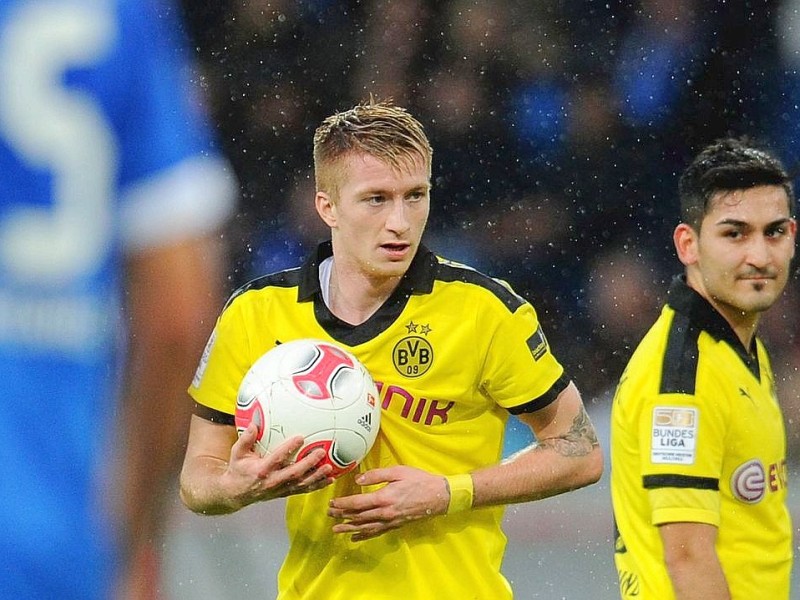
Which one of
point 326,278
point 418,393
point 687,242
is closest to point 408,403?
point 418,393

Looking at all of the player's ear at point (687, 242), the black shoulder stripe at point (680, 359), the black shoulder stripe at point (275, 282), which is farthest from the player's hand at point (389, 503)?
the player's ear at point (687, 242)

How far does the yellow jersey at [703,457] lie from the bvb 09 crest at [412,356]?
69cm

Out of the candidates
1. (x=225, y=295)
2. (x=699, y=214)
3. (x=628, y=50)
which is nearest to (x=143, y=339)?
(x=699, y=214)

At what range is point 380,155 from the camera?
2660 mm

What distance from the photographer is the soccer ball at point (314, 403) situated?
94.6 inches

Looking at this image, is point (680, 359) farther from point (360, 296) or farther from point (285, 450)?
point (285, 450)

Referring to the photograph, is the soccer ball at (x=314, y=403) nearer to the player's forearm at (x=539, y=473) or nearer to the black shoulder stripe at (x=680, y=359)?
the player's forearm at (x=539, y=473)

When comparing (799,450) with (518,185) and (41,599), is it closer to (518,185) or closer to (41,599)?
(518,185)

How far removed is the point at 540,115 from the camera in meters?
4.81

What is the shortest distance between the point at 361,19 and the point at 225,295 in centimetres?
117

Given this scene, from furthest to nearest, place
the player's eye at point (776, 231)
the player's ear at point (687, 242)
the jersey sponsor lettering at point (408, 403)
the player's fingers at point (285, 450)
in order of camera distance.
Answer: the player's ear at point (687, 242)
the player's eye at point (776, 231)
the jersey sponsor lettering at point (408, 403)
the player's fingers at point (285, 450)

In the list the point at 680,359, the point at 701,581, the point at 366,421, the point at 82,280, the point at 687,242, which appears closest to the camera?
the point at 82,280

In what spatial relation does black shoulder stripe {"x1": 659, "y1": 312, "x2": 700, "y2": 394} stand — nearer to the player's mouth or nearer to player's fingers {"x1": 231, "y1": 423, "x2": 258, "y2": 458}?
the player's mouth

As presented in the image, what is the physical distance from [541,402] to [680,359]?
0.58 m
